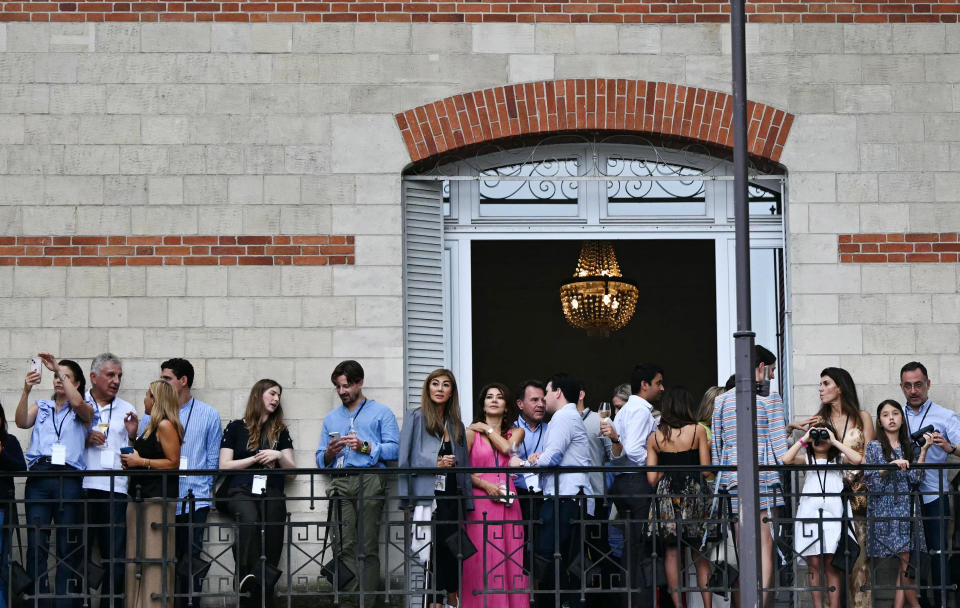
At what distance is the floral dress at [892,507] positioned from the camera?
1092cm

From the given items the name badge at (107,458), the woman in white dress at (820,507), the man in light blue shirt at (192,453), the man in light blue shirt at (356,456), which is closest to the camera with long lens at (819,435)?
the woman in white dress at (820,507)

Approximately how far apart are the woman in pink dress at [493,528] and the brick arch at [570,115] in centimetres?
245

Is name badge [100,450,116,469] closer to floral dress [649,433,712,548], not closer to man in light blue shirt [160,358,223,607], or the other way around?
man in light blue shirt [160,358,223,607]

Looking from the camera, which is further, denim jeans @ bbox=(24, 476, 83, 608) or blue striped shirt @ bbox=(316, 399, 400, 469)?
blue striped shirt @ bbox=(316, 399, 400, 469)

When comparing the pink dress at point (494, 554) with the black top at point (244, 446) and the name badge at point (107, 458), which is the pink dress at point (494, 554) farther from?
the name badge at point (107, 458)

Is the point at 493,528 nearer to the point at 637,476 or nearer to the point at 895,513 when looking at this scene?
the point at 637,476

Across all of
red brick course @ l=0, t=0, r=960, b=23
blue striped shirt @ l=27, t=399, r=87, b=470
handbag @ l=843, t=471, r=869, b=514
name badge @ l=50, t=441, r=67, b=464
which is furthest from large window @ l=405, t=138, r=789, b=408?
name badge @ l=50, t=441, r=67, b=464

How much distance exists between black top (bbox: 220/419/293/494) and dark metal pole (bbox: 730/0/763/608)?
377 centimetres

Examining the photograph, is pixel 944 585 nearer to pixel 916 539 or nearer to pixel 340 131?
pixel 916 539

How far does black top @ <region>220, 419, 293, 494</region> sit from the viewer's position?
11.3 m

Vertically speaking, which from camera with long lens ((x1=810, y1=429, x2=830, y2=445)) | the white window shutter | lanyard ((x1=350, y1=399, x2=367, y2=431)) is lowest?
camera with long lens ((x1=810, y1=429, x2=830, y2=445))

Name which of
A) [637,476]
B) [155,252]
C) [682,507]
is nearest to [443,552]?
[637,476]

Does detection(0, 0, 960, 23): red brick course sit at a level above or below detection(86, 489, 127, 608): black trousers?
above

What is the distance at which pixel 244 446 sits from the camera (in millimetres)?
11625
